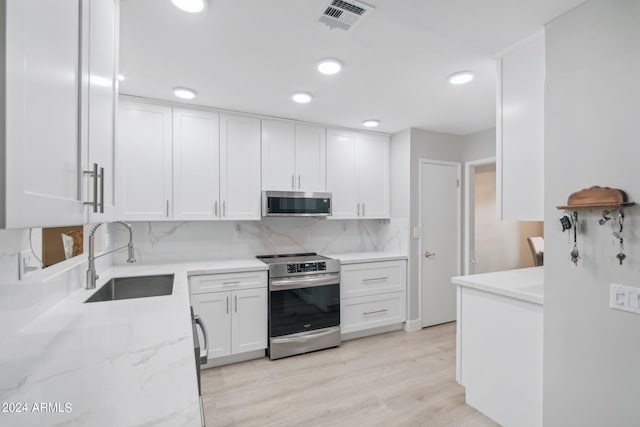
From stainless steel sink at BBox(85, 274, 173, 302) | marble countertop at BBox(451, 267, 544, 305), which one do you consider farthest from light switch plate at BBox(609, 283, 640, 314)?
stainless steel sink at BBox(85, 274, 173, 302)

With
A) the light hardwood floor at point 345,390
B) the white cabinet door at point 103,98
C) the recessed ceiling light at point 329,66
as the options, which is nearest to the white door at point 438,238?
the light hardwood floor at point 345,390

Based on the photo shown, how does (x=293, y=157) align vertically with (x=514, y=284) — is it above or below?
above

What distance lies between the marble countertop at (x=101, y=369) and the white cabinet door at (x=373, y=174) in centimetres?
266

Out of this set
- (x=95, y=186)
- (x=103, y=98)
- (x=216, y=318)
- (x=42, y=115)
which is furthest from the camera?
(x=216, y=318)

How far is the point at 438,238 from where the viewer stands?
3881 millimetres

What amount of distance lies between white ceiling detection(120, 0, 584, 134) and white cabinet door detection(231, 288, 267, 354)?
181 cm

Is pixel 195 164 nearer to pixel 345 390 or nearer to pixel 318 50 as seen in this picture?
pixel 318 50

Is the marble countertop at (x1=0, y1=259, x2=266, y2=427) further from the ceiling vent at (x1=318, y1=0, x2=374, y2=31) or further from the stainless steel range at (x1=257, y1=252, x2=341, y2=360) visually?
the ceiling vent at (x1=318, y1=0, x2=374, y2=31)

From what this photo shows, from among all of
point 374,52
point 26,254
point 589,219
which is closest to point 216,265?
point 26,254

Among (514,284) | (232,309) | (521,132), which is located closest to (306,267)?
(232,309)

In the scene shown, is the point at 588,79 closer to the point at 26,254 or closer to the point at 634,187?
the point at 634,187

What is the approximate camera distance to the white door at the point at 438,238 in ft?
12.5

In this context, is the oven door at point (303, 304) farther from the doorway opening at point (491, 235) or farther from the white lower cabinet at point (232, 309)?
the doorway opening at point (491, 235)

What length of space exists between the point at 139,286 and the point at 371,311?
2354mm
